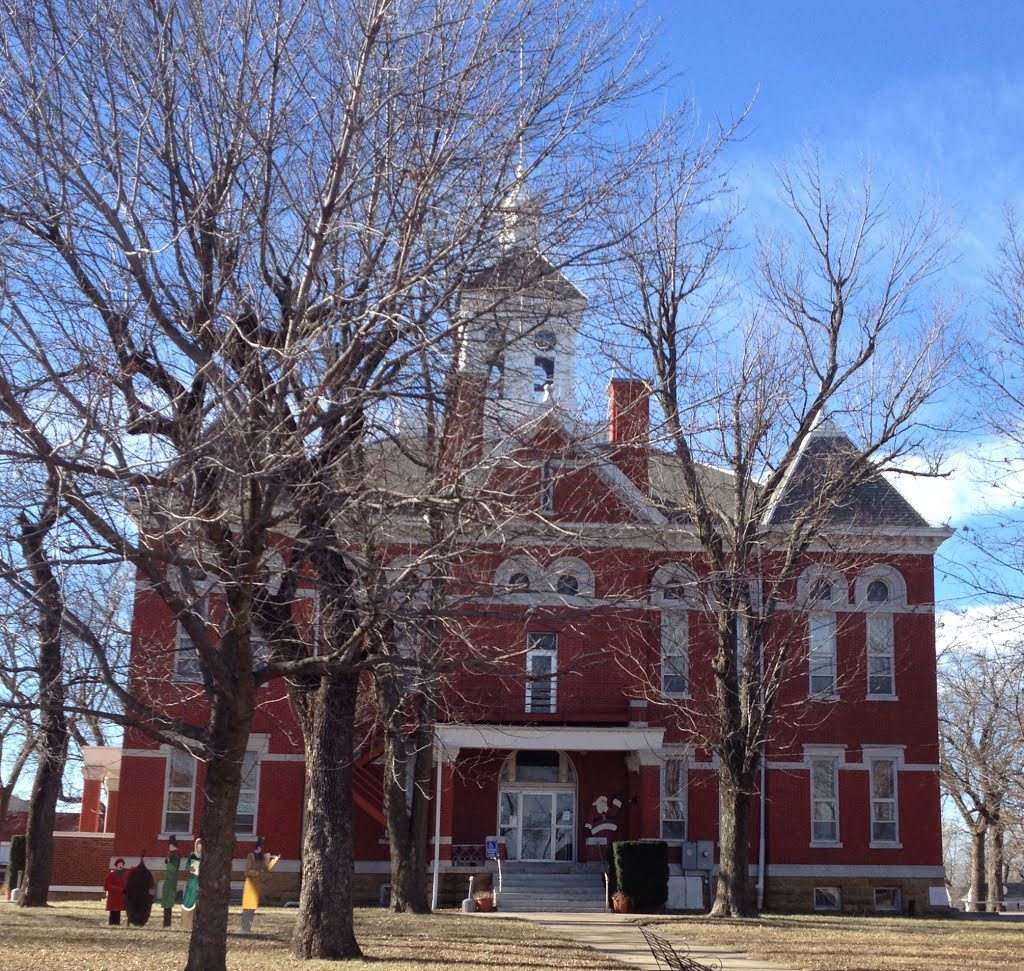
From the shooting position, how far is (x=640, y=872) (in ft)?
87.7

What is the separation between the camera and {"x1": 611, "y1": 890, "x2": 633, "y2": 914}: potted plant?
26516mm

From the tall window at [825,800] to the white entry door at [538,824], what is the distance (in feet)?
19.7

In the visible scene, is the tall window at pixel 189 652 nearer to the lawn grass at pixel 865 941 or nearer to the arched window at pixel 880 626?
the lawn grass at pixel 865 941

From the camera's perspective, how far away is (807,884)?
1193 inches

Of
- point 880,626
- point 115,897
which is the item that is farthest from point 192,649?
point 880,626

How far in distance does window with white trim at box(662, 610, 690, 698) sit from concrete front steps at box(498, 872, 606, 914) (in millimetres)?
5005

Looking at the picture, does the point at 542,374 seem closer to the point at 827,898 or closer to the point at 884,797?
the point at 827,898

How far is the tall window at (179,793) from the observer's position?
29.8 metres

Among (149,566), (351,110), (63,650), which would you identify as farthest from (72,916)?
(351,110)

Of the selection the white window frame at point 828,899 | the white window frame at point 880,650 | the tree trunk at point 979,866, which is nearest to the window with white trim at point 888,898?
the white window frame at point 828,899

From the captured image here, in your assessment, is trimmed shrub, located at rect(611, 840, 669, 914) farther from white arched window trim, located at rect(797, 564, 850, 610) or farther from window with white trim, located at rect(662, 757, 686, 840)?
white arched window trim, located at rect(797, 564, 850, 610)

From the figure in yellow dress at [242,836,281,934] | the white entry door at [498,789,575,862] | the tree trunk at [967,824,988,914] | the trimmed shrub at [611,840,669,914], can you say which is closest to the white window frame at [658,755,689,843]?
the white entry door at [498,789,575,862]

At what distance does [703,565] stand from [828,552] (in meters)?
3.58

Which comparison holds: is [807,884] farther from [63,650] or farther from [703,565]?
[63,650]
